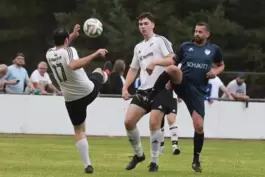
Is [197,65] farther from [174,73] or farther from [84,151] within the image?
[84,151]

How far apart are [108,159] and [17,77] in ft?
28.5

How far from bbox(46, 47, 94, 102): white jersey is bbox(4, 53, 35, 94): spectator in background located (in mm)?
10779

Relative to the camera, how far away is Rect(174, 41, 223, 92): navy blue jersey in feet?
40.5

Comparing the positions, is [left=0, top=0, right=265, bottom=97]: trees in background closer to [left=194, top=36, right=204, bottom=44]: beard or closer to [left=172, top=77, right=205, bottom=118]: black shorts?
[left=194, top=36, right=204, bottom=44]: beard

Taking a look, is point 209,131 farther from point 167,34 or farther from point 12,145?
point 167,34

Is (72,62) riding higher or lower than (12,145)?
higher

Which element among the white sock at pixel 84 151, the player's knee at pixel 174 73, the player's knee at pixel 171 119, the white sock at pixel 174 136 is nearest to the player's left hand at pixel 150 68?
the player's knee at pixel 174 73

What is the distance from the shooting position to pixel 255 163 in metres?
14.7

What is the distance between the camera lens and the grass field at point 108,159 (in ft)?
38.9

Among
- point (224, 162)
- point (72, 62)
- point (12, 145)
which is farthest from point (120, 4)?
point (72, 62)

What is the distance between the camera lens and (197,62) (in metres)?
12.4

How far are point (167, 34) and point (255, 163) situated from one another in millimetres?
25926

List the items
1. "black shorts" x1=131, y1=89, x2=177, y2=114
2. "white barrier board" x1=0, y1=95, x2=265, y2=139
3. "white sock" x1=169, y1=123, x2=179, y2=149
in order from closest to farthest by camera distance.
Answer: "black shorts" x1=131, y1=89, x2=177, y2=114 → "white sock" x1=169, y1=123, x2=179, y2=149 → "white barrier board" x1=0, y1=95, x2=265, y2=139

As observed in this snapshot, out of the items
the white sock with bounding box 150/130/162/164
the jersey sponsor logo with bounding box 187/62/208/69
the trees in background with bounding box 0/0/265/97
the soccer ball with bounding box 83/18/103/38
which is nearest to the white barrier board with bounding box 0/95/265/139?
the soccer ball with bounding box 83/18/103/38
